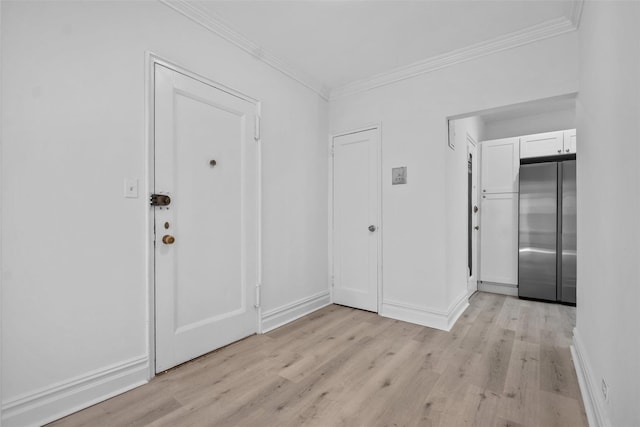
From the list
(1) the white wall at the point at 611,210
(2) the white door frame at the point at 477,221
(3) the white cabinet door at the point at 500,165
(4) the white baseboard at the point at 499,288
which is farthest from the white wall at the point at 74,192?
(4) the white baseboard at the point at 499,288

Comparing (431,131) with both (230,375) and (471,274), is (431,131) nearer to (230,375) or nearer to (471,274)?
(471,274)

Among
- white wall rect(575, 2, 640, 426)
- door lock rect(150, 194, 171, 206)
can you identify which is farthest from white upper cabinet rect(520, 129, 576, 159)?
door lock rect(150, 194, 171, 206)

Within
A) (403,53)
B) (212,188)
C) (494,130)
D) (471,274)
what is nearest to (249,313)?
(212,188)

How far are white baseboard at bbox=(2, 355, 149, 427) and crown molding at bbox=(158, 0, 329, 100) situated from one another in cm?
246

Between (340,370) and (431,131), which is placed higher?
(431,131)

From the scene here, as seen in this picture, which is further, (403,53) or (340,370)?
(403,53)

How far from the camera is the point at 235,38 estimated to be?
2.52m

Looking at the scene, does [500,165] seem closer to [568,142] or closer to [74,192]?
[568,142]

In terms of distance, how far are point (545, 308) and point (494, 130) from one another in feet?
9.68

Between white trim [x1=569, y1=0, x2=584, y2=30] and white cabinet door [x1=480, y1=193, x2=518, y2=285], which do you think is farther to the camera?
white cabinet door [x1=480, y1=193, x2=518, y2=285]

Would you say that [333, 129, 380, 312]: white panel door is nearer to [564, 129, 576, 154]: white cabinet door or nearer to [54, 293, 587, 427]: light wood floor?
[54, 293, 587, 427]: light wood floor

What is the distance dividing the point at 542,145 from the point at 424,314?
2.92m

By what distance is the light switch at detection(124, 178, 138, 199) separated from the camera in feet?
6.07

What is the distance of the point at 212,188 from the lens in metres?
2.37
